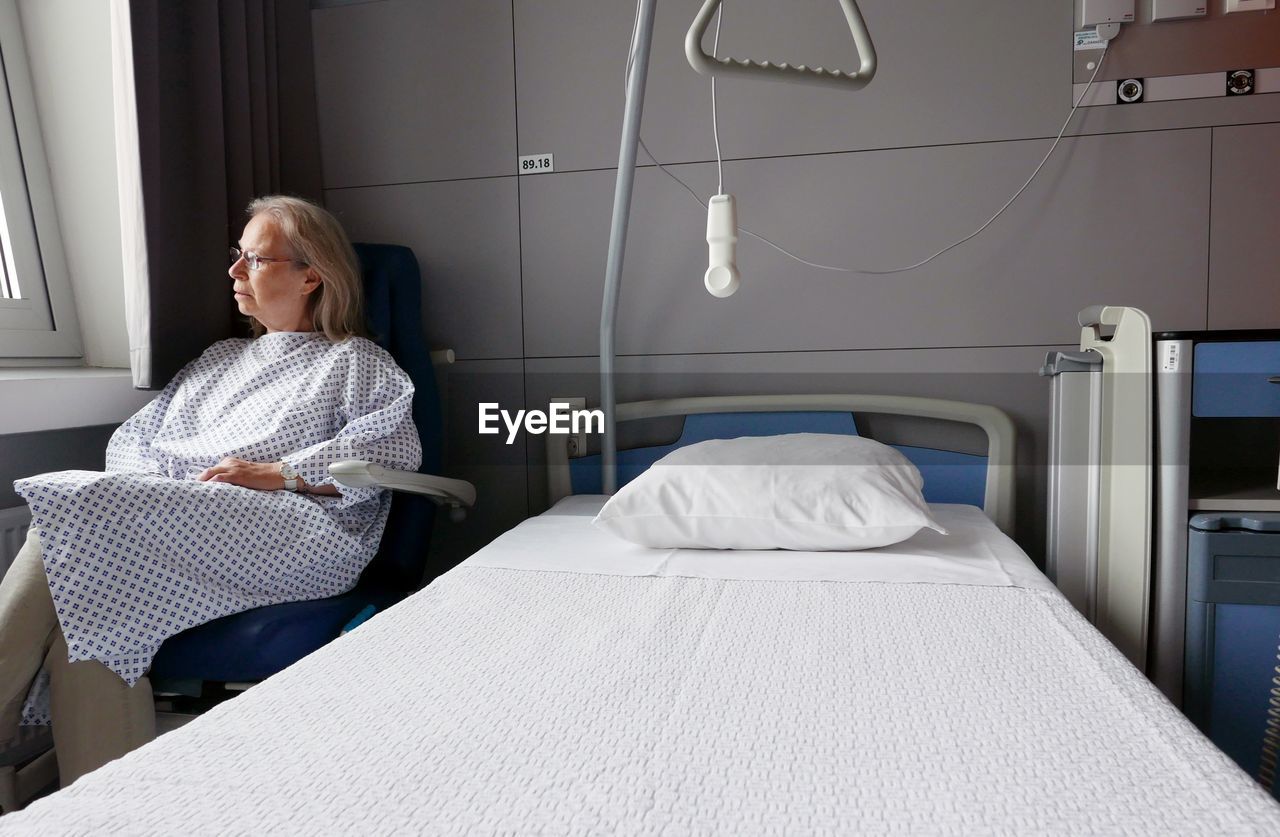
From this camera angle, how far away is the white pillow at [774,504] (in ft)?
4.59

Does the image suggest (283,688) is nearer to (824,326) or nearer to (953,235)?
→ (824,326)

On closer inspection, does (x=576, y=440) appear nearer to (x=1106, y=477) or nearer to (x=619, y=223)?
(x=619, y=223)

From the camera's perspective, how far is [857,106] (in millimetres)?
1950

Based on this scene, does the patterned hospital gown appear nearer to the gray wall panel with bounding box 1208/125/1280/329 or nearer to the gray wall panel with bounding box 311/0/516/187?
the gray wall panel with bounding box 311/0/516/187

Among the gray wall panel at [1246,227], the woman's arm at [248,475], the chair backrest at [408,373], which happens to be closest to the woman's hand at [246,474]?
the woman's arm at [248,475]

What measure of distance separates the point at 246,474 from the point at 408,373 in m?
0.48

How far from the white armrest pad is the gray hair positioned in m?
0.42

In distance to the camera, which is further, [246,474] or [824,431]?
[824,431]

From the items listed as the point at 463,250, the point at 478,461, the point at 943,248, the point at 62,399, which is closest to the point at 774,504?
the point at 943,248

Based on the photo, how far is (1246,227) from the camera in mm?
1799

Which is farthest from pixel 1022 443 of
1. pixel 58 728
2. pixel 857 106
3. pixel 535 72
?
pixel 58 728

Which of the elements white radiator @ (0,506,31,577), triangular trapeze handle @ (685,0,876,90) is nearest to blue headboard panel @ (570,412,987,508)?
triangular trapeze handle @ (685,0,876,90)

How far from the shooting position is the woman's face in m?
1.74

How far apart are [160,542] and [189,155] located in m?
0.99
